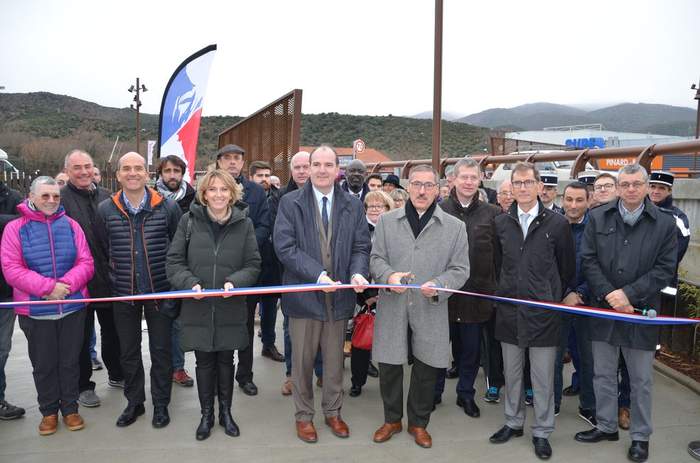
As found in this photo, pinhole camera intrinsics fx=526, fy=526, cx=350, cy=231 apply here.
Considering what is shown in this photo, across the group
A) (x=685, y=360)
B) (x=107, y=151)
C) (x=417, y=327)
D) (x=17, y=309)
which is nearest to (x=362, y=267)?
(x=417, y=327)

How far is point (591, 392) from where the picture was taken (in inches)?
168

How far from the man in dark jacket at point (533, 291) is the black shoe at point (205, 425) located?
83.4 inches

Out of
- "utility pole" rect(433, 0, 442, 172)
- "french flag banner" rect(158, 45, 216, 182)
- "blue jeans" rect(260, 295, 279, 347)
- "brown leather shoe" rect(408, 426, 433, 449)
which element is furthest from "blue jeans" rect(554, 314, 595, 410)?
"french flag banner" rect(158, 45, 216, 182)

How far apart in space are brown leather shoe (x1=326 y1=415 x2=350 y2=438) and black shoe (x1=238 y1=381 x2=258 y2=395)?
1.00 m

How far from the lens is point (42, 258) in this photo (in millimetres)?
3904

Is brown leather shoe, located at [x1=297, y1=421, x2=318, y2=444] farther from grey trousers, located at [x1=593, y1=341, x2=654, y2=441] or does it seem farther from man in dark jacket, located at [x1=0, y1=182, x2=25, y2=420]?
man in dark jacket, located at [x1=0, y1=182, x2=25, y2=420]

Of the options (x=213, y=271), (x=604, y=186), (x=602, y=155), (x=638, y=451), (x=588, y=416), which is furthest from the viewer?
(x=602, y=155)

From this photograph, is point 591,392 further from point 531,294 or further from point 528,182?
point 528,182

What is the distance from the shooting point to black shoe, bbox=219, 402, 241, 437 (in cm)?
397

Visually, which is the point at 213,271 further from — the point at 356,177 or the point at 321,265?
the point at 356,177

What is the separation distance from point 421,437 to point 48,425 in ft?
9.25

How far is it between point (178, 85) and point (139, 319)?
4.44 m

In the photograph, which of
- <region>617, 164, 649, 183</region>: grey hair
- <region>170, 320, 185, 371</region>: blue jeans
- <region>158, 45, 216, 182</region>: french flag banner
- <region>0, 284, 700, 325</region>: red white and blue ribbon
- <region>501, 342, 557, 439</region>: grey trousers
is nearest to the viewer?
<region>0, 284, 700, 325</region>: red white and blue ribbon

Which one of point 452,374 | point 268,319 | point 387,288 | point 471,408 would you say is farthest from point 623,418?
point 268,319
